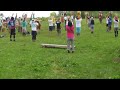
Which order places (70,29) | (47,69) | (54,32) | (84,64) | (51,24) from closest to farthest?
(47,69)
(84,64)
(70,29)
(51,24)
(54,32)

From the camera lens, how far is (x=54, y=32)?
104 feet

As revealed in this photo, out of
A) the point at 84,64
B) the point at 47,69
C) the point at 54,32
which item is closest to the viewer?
the point at 47,69
